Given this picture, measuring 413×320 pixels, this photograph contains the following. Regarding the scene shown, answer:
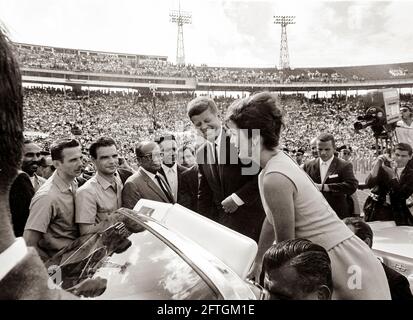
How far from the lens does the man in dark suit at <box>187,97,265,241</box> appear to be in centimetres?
301

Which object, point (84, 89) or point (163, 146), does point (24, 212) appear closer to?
point (163, 146)

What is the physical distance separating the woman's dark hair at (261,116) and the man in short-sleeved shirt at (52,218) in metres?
1.62

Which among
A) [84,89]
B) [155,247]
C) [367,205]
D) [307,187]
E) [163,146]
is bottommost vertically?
A: [367,205]

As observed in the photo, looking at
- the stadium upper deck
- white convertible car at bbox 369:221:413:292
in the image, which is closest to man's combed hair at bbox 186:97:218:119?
white convertible car at bbox 369:221:413:292

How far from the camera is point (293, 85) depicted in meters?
51.2

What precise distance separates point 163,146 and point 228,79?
1873 inches

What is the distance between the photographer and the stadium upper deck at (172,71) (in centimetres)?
4553

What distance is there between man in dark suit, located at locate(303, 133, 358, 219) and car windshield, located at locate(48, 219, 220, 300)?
11.7ft

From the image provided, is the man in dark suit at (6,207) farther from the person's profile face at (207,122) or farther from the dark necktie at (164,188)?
the dark necktie at (164,188)

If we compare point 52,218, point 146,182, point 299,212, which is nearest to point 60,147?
point 52,218

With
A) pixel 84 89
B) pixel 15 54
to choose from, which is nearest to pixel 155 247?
pixel 15 54

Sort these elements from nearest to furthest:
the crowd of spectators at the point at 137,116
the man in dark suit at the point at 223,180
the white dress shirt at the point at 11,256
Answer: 1. the white dress shirt at the point at 11,256
2. the man in dark suit at the point at 223,180
3. the crowd of spectators at the point at 137,116

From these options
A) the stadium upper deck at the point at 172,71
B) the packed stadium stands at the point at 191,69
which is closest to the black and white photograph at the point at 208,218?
the stadium upper deck at the point at 172,71
